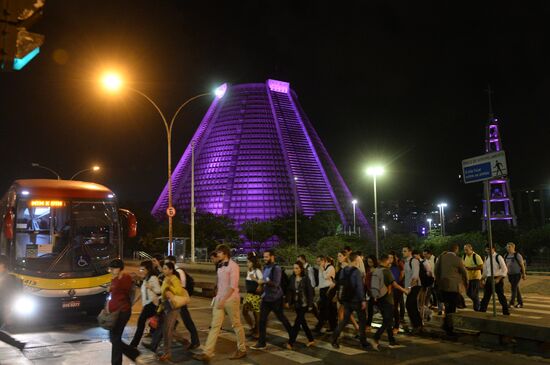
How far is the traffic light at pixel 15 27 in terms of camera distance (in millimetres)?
3334

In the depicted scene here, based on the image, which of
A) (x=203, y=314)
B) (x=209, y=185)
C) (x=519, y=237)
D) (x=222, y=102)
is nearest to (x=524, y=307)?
(x=203, y=314)

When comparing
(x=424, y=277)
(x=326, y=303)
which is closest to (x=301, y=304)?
(x=326, y=303)

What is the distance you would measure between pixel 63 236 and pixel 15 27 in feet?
30.6

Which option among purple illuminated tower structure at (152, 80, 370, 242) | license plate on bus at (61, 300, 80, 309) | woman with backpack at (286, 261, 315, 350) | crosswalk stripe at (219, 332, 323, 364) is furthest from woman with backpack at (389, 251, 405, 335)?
purple illuminated tower structure at (152, 80, 370, 242)

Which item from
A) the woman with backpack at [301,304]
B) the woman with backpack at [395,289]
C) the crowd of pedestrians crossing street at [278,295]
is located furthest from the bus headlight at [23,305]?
the woman with backpack at [395,289]

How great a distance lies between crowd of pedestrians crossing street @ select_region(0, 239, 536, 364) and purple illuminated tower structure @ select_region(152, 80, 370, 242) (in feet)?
196

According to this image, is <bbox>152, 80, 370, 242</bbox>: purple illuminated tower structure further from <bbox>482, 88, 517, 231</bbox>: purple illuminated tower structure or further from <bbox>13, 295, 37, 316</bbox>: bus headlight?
<bbox>13, 295, 37, 316</bbox>: bus headlight

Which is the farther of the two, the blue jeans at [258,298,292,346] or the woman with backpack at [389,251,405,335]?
the woman with backpack at [389,251,405,335]

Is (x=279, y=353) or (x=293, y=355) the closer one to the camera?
(x=293, y=355)

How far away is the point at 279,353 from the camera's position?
8.20 meters

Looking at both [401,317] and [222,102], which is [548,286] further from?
[222,102]

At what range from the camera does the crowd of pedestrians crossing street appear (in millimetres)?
7598

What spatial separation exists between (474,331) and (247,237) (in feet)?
181

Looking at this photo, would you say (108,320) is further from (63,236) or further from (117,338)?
(63,236)
